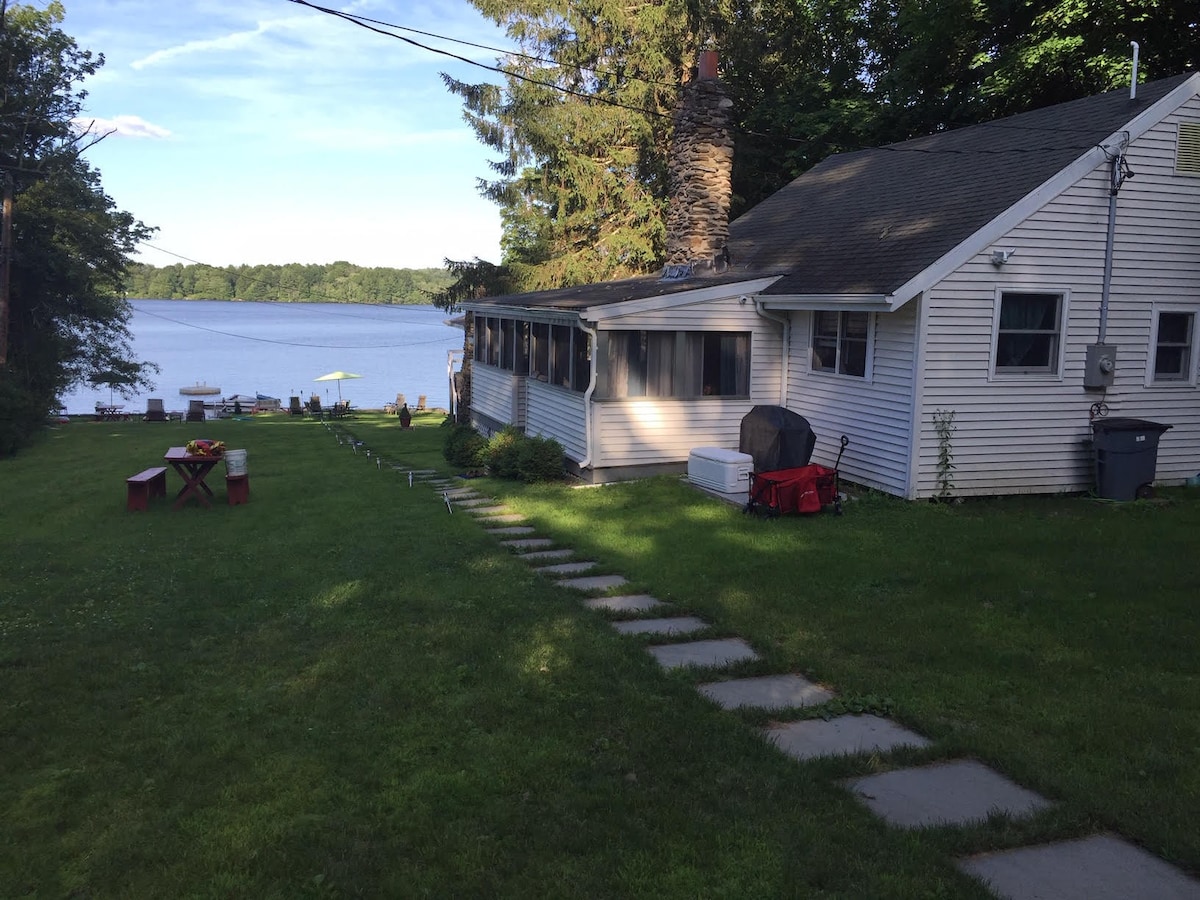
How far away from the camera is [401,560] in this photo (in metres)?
9.97

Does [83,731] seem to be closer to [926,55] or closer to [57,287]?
[926,55]

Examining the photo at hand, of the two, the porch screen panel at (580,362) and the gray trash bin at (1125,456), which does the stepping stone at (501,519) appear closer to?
the porch screen panel at (580,362)

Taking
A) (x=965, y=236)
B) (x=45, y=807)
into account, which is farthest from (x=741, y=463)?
(x=45, y=807)

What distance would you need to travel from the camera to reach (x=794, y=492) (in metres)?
11.7

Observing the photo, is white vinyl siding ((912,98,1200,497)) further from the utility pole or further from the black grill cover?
the utility pole

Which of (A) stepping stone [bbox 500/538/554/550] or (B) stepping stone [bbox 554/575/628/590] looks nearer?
(B) stepping stone [bbox 554/575/628/590]

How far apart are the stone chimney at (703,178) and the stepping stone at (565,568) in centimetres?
876

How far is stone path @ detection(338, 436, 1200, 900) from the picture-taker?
390 centimetres

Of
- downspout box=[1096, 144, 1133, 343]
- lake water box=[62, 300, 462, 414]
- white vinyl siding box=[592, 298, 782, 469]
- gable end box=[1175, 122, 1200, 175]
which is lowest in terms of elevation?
lake water box=[62, 300, 462, 414]

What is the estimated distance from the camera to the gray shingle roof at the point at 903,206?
1249 cm

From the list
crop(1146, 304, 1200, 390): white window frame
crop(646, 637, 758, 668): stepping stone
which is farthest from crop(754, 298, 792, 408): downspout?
crop(646, 637, 758, 668): stepping stone

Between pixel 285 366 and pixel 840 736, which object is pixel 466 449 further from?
pixel 285 366

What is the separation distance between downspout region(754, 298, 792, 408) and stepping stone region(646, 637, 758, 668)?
862 centimetres

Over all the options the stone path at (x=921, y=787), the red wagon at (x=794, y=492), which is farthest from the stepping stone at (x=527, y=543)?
the red wagon at (x=794, y=492)
